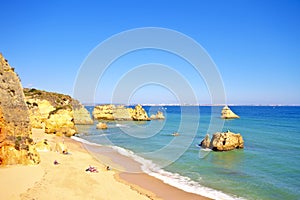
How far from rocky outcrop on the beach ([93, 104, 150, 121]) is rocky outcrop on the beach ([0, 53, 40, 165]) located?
56524 mm

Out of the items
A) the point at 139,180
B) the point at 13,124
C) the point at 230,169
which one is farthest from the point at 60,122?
the point at 230,169

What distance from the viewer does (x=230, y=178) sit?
16.5m

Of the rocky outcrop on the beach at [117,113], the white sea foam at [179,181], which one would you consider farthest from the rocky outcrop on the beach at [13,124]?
the rocky outcrop on the beach at [117,113]

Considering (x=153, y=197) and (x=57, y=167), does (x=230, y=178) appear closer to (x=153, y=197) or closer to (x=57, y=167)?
(x=153, y=197)

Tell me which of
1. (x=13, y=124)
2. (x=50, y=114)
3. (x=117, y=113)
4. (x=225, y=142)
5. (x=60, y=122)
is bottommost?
(x=225, y=142)

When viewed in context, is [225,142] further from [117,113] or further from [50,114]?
[117,113]

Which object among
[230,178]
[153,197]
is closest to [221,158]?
[230,178]

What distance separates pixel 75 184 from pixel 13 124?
5095 millimetres

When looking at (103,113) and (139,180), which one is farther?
(103,113)

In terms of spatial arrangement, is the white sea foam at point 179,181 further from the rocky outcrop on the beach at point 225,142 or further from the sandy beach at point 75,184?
the rocky outcrop on the beach at point 225,142

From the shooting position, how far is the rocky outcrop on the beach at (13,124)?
45.1 feet

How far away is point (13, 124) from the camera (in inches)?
565

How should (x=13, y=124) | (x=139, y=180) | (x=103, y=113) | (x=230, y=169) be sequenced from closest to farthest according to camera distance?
(x=13, y=124) < (x=139, y=180) < (x=230, y=169) < (x=103, y=113)

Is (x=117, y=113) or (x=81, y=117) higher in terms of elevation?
(x=117, y=113)
